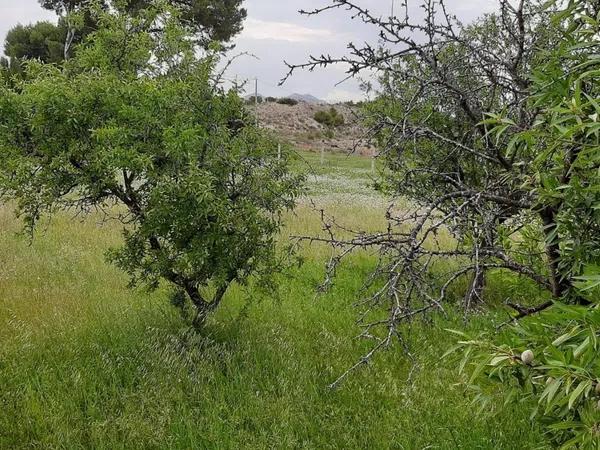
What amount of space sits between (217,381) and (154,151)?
6.72 ft

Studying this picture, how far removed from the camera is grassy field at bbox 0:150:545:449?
391 cm

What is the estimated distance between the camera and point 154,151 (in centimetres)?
464

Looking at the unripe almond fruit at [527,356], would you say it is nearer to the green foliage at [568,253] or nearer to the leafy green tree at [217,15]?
the green foliage at [568,253]

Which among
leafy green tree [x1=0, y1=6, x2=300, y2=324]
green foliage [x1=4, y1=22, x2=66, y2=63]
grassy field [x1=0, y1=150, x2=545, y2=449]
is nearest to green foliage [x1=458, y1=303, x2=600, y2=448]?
grassy field [x1=0, y1=150, x2=545, y2=449]

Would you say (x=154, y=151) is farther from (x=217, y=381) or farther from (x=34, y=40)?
(x=34, y=40)

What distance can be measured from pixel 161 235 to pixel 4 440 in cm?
194

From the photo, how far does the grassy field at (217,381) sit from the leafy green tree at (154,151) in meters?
0.65

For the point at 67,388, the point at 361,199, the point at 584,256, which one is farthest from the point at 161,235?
the point at 361,199

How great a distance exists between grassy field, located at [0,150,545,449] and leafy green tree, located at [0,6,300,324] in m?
0.65

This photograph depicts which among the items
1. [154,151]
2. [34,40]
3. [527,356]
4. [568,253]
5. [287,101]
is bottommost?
[527,356]

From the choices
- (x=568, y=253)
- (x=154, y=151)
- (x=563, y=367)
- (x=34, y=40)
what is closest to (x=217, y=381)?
(x=154, y=151)

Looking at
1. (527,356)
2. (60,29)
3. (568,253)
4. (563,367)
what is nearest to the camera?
(563,367)

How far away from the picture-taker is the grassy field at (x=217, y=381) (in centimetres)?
391

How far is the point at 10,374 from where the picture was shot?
4.48 metres
